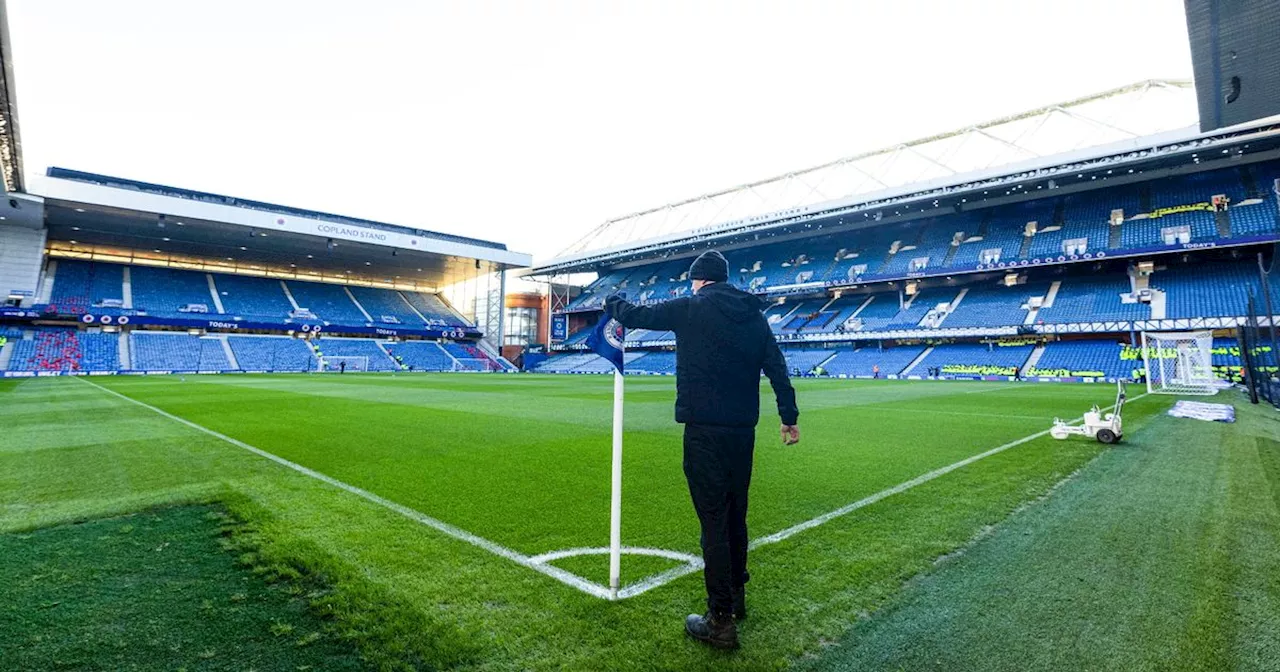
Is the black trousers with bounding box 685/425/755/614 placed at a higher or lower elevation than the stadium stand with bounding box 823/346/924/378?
lower

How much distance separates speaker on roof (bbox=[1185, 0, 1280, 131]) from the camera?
13.2ft

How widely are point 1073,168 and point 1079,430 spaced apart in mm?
32501

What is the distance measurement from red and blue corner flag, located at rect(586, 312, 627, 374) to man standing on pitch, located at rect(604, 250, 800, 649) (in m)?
A: 0.22

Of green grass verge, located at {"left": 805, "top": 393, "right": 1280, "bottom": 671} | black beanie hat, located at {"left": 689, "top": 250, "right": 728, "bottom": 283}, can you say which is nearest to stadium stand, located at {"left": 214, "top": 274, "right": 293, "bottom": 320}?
black beanie hat, located at {"left": 689, "top": 250, "right": 728, "bottom": 283}

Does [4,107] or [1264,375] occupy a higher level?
[4,107]

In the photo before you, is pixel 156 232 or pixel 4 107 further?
pixel 156 232

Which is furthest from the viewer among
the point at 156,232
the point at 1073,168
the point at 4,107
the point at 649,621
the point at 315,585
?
the point at 156,232

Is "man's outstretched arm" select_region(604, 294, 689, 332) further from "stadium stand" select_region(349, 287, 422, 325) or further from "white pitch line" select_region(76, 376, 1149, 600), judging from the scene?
"stadium stand" select_region(349, 287, 422, 325)

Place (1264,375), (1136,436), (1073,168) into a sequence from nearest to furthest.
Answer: (1136,436) → (1264,375) → (1073,168)

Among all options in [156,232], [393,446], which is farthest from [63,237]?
[393,446]

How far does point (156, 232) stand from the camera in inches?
1714

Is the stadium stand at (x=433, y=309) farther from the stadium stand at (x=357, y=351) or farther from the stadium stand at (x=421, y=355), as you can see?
the stadium stand at (x=357, y=351)

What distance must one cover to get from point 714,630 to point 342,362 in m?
52.4

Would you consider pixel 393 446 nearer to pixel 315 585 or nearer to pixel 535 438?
pixel 535 438
